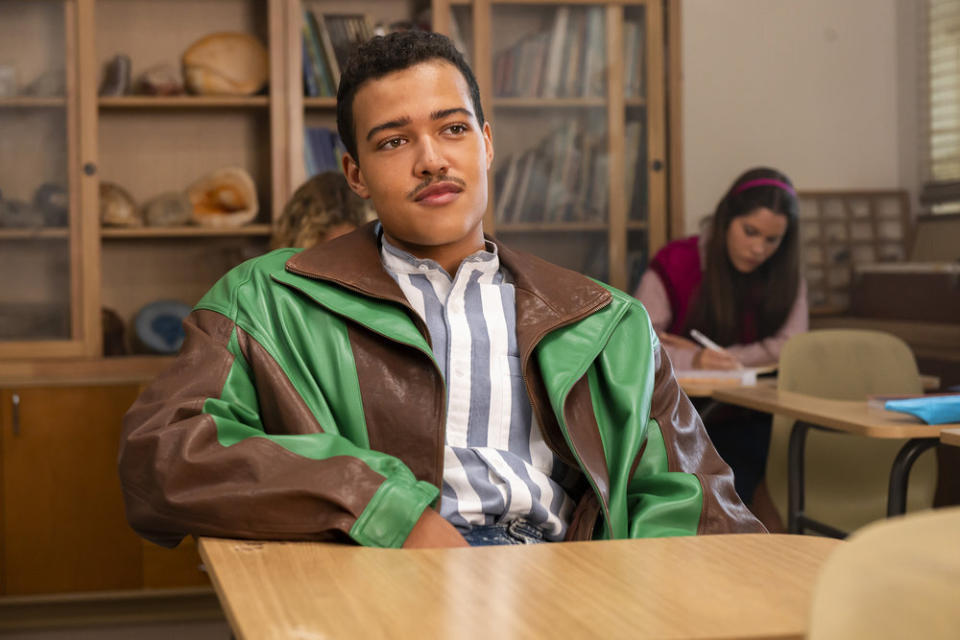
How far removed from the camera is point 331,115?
344cm

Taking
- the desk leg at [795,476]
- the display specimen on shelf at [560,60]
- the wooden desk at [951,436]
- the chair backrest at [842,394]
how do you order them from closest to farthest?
the wooden desk at [951,436]
the desk leg at [795,476]
the chair backrest at [842,394]
the display specimen on shelf at [560,60]

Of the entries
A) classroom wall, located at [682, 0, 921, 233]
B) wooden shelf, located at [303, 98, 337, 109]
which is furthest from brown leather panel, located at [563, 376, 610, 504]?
classroom wall, located at [682, 0, 921, 233]

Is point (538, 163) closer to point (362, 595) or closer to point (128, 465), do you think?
point (128, 465)

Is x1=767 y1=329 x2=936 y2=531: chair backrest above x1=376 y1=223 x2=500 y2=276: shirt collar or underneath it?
underneath

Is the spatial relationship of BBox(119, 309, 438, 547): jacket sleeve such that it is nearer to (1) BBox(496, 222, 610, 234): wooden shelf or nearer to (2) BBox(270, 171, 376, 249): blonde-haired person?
(2) BBox(270, 171, 376, 249): blonde-haired person

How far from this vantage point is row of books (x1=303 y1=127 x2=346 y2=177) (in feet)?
10.9

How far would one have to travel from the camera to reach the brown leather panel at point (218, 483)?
3.18ft

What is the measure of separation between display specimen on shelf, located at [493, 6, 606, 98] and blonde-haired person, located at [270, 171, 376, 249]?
1129 mm

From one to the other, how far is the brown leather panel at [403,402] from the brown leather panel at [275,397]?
71mm

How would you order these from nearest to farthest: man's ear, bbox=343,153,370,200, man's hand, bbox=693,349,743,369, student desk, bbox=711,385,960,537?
man's ear, bbox=343,153,370,200 < student desk, bbox=711,385,960,537 < man's hand, bbox=693,349,743,369

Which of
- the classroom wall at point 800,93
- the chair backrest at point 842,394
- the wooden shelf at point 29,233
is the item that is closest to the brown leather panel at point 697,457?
the chair backrest at point 842,394

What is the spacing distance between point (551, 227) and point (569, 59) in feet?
1.91

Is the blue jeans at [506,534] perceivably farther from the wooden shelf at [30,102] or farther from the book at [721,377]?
the wooden shelf at [30,102]

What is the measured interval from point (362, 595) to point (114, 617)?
263 cm
